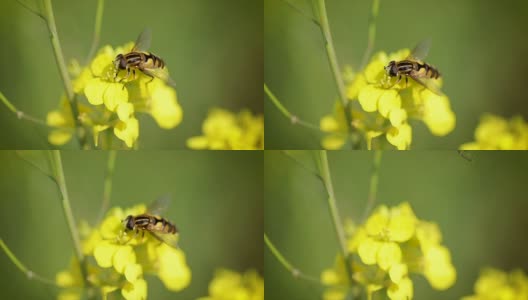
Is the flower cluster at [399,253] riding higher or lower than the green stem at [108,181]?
lower

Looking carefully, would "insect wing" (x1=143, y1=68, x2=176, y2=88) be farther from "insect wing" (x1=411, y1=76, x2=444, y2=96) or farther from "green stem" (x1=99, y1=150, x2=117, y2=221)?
"insect wing" (x1=411, y1=76, x2=444, y2=96)

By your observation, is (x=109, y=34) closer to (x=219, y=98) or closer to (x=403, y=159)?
(x=219, y=98)

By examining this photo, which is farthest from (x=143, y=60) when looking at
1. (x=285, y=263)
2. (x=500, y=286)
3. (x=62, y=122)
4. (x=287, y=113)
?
(x=500, y=286)

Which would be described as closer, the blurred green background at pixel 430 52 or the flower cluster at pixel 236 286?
the blurred green background at pixel 430 52

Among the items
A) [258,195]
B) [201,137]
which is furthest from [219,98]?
[258,195]

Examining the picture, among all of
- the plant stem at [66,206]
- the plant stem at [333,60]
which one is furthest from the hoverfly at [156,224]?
the plant stem at [333,60]

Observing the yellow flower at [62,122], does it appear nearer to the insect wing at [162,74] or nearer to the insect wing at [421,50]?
the insect wing at [162,74]

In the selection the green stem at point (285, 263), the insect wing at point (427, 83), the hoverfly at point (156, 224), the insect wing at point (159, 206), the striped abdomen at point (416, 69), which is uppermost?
the striped abdomen at point (416, 69)
